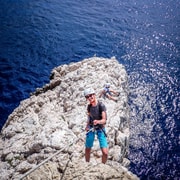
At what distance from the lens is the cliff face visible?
13.0 metres

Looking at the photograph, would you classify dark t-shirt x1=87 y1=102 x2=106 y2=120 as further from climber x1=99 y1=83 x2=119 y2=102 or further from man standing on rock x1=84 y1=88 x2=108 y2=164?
climber x1=99 y1=83 x2=119 y2=102

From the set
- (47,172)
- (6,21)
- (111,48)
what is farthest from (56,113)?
(6,21)

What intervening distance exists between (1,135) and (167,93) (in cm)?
2414

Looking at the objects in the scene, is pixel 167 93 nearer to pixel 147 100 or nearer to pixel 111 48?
pixel 147 100

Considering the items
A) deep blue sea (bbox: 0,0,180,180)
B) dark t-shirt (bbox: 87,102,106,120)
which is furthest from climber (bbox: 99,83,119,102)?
dark t-shirt (bbox: 87,102,106,120)

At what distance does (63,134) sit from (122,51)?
29.0 meters

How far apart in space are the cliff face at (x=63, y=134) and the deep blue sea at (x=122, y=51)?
5531 mm

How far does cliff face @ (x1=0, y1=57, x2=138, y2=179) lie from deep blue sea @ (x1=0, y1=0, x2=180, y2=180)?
18.1 feet

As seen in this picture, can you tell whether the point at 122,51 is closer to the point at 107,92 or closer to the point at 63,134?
the point at 107,92

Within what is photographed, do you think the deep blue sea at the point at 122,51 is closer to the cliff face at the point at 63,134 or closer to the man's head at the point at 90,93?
the cliff face at the point at 63,134

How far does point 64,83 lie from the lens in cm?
2502

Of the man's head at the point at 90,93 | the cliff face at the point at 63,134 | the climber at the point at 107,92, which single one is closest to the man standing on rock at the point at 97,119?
the man's head at the point at 90,93

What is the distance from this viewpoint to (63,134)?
55.5 feet

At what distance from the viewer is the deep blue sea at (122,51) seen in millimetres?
26203
